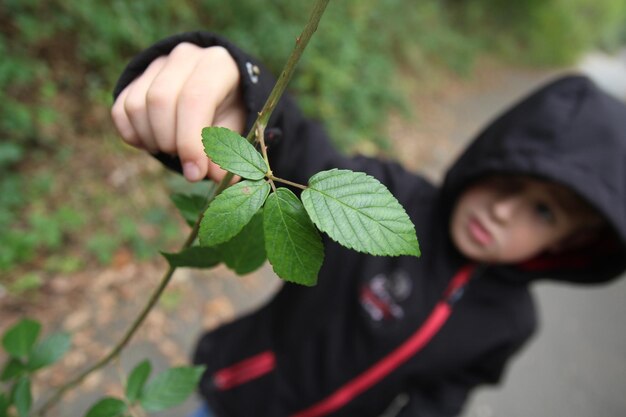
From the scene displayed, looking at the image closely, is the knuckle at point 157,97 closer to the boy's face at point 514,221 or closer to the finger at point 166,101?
the finger at point 166,101

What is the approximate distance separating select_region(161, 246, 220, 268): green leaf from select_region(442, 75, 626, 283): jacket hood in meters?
1.04

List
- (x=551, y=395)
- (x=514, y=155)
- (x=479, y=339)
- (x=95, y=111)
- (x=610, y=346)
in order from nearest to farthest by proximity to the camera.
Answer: (x=514, y=155) < (x=479, y=339) < (x=95, y=111) < (x=551, y=395) < (x=610, y=346)

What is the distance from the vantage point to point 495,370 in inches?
63.3

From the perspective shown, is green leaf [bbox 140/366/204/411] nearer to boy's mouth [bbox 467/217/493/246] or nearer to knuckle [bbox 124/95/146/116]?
knuckle [bbox 124/95/146/116]

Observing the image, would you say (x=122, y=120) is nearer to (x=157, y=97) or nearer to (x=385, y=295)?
(x=157, y=97)

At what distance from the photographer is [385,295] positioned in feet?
5.02

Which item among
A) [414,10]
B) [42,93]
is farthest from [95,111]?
[414,10]

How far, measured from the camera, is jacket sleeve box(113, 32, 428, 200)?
27.2 inches

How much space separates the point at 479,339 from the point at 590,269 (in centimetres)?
49

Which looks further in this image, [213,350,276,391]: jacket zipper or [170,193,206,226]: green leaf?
[213,350,276,391]: jacket zipper

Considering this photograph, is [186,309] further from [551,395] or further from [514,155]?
[551,395]

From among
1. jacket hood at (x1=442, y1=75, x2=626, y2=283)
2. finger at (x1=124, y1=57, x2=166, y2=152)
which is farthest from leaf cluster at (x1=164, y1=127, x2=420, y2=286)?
jacket hood at (x1=442, y1=75, x2=626, y2=283)

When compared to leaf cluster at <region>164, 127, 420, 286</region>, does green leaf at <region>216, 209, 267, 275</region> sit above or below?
below

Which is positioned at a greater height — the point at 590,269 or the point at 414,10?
the point at 414,10
